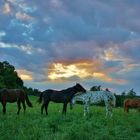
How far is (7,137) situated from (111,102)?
15.6 meters

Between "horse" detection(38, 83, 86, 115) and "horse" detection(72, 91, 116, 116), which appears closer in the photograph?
"horse" detection(72, 91, 116, 116)

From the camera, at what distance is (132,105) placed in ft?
126

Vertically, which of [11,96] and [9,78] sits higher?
[9,78]

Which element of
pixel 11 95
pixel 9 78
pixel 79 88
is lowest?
pixel 11 95

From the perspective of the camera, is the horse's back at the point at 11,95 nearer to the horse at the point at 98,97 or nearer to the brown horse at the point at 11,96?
the brown horse at the point at 11,96

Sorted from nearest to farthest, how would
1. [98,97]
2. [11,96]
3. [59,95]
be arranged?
[98,97] < [59,95] < [11,96]

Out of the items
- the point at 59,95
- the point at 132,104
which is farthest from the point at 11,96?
the point at 132,104

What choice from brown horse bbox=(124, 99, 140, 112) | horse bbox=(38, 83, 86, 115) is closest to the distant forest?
brown horse bbox=(124, 99, 140, 112)

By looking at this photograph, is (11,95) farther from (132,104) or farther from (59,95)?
(132,104)

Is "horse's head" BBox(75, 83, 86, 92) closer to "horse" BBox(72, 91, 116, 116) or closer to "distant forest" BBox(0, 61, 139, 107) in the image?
"horse" BBox(72, 91, 116, 116)

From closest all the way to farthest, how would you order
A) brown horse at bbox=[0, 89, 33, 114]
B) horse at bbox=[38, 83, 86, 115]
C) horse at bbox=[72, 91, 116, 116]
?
horse at bbox=[72, 91, 116, 116] < horse at bbox=[38, 83, 86, 115] < brown horse at bbox=[0, 89, 33, 114]

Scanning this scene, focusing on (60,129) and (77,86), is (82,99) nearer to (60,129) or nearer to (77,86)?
(77,86)

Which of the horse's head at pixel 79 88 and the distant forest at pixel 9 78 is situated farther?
the distant forest at pixel 9 78

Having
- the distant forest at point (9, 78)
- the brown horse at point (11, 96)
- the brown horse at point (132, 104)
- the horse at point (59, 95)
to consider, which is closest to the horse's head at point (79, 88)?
the horse at point (59, 95)
